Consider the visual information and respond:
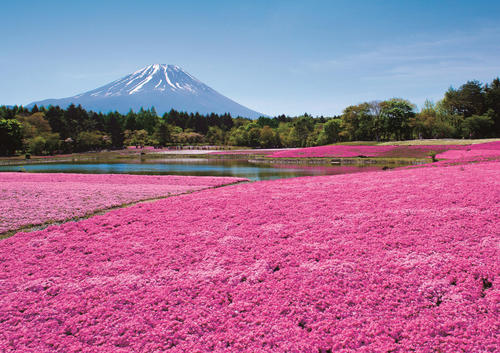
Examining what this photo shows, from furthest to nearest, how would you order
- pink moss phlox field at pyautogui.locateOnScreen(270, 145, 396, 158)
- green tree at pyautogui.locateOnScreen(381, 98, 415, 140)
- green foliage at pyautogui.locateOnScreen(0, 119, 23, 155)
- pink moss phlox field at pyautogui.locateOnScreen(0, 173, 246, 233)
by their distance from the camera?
1. green tree at pyautogui.locateOnScreen(381, 98, 415, 140)
2. green foliage at pyautogui.locateOnScreen(0, 119, 23, 155)
3. pink moss phlox field at pyautogui.locateOnScreen(270, 145, 396, 158)
4. pink moss phlox field at pyautogui.locateOnScreen(0, 173, 246, 233)

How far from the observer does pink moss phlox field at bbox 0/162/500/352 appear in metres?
5.23

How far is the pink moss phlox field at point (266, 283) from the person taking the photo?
17.2 feet

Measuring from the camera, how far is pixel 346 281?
668cm

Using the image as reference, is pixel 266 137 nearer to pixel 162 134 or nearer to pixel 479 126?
pixel 162 134

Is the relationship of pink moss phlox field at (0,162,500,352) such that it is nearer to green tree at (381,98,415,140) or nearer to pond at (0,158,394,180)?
pond at (0,158,394,180)

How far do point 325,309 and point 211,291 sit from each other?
249 cm

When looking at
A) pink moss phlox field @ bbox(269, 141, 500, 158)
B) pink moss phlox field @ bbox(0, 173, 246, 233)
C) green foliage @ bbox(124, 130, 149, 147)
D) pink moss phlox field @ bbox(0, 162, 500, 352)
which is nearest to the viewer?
pink moss phlox field @ bbox(0, 162, 500, 352)

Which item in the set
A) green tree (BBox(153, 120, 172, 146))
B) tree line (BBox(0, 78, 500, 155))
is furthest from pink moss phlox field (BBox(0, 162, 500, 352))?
green tree (BBox(153, 120, 172, 146))

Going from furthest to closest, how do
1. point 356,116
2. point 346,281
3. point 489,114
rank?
point 356,116 < point 489,114 < point 346,281

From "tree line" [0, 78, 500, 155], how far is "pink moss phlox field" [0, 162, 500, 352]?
88715mm

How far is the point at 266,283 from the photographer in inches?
270

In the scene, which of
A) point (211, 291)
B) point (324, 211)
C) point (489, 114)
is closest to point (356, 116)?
point (489, 114)

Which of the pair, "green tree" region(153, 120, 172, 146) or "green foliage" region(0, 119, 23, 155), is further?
"green tree" region(153, 120, 172, 146)

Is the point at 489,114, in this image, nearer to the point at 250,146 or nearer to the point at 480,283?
the point at 250,146
